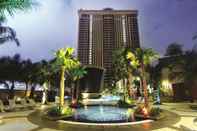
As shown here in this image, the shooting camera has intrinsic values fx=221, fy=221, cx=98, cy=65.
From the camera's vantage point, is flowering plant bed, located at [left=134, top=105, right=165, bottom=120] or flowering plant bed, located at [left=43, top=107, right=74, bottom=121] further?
flowering plant bed, located at [left=43, top=107, right=74, bottom=121]

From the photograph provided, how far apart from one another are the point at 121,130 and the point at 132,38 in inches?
3359

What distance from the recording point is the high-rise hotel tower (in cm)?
10150

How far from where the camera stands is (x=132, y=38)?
3757 inches

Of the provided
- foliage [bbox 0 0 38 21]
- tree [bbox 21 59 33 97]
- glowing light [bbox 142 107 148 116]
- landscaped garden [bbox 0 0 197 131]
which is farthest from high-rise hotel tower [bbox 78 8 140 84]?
foliage [bbox 0 0 38 21]

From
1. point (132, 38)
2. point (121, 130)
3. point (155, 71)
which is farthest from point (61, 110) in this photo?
point (132, 38)

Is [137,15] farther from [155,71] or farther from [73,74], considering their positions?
[73,74]

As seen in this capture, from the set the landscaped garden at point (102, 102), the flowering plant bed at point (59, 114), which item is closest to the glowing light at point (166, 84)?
the landscaped garden at point (102, 102)

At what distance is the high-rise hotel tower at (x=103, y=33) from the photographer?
102 m

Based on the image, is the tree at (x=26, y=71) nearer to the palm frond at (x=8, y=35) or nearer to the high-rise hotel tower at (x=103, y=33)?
the palm frond at (x=8, y=35)

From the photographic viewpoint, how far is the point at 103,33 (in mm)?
109625

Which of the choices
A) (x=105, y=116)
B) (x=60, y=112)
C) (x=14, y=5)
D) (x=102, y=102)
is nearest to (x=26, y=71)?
(x=102, y=102)

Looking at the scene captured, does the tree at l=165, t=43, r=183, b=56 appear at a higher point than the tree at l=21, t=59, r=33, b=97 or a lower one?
higher

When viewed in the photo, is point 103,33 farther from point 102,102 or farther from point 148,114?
point 148,114

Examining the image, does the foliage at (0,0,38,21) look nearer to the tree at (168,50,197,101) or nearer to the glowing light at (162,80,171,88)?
the tree at (168,50,197,101)
